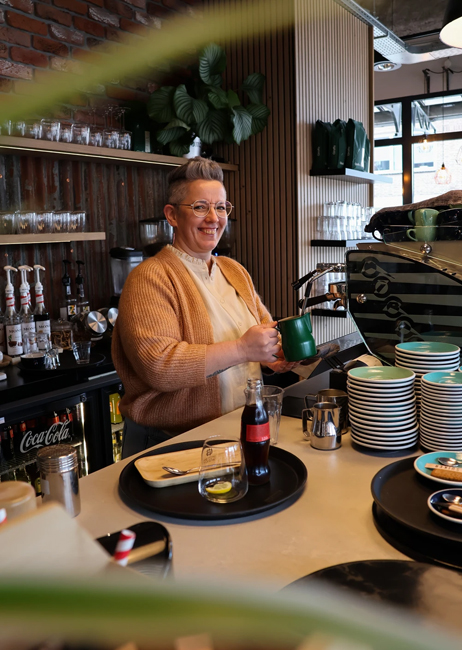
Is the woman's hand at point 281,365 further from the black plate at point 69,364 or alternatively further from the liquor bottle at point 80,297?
the liquor bottle at point 80,297

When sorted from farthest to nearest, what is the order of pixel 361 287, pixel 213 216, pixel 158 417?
pixel 213 216, pixel 158 417, pixel 361 287

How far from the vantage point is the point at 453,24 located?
2.16 metres

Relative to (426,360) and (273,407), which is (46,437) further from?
(426,360)

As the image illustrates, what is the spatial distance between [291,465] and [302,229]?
3062 millimetres

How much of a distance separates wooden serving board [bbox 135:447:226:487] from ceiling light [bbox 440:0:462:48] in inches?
71.4

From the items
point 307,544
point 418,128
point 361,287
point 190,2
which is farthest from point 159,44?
point 418,128

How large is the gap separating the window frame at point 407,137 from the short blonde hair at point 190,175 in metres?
6.83

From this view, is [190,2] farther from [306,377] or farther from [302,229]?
[306,377]

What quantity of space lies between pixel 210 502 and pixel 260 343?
691 mm

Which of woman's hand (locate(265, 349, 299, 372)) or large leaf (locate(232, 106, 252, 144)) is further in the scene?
large leaf (locate(232, 106, 252, 144))

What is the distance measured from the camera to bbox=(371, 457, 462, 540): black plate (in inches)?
38.3

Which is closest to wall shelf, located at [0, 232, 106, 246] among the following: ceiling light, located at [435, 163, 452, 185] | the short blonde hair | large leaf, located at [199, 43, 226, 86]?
the short blonde hair

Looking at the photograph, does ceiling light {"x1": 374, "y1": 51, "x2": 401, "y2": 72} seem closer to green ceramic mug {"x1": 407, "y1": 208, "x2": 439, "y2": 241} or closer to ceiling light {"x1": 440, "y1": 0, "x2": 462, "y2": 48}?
ceiling light {"x1": 440, "y1": 0, "x2": 462, "y2": 48}

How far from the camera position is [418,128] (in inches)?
327
